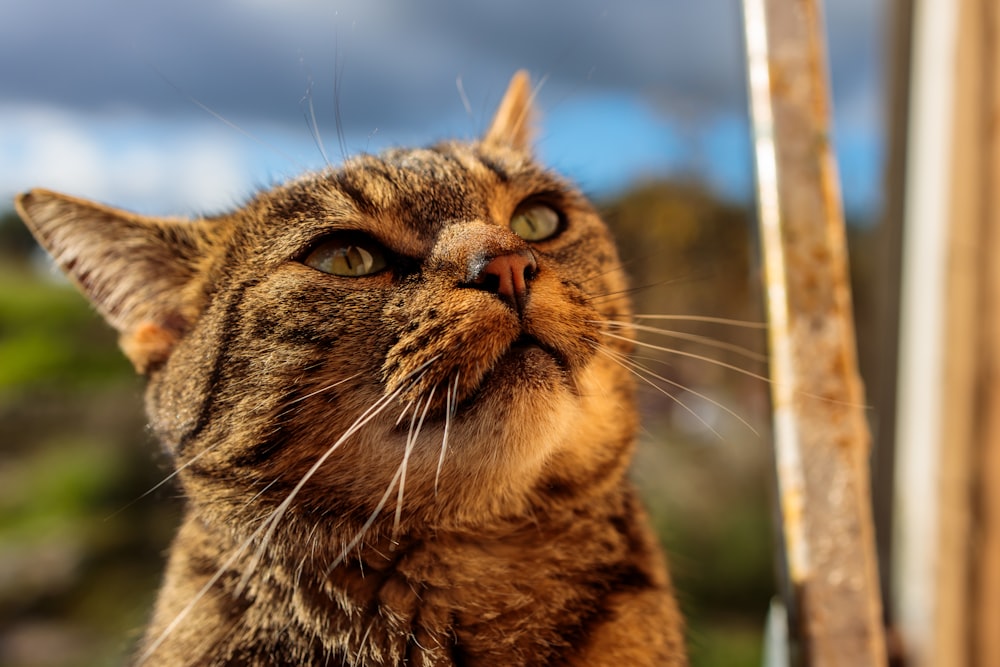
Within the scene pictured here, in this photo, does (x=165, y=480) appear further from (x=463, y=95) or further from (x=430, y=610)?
(x=463, y=95)

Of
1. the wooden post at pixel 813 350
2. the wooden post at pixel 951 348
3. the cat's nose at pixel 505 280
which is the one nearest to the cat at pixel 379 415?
the cat's nose at pixel 505 280

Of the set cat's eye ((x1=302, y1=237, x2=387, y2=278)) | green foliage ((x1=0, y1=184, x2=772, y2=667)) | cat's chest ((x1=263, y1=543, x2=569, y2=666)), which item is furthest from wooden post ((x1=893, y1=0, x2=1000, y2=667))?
cat's eye ((x1=302, y1=237, x2=387, y2=278))

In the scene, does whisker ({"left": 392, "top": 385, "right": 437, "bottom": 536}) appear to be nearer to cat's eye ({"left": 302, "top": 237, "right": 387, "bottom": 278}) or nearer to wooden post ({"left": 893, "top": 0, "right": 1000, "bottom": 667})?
cat's eye ({"left": 302, "top": 237, "right": 387, "bottom": 278})

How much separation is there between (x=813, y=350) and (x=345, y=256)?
0.52 m

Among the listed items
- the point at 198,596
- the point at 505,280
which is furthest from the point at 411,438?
the point at 198,596

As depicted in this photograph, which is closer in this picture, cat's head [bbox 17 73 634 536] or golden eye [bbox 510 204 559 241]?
cat's head [bbox 17 73 634 536]

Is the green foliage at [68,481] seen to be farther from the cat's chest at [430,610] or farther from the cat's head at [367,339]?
the cat's chest at [430,610]

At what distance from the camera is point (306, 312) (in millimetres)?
524

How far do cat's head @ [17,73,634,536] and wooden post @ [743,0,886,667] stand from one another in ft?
0.79

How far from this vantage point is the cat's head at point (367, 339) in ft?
1.60

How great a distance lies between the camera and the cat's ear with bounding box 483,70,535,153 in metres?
0.70

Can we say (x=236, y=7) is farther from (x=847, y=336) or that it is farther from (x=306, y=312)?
(x=847, y=336)

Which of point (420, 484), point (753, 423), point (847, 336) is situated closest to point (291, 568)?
point (420, 484)

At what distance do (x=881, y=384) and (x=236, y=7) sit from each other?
3.76 feet
